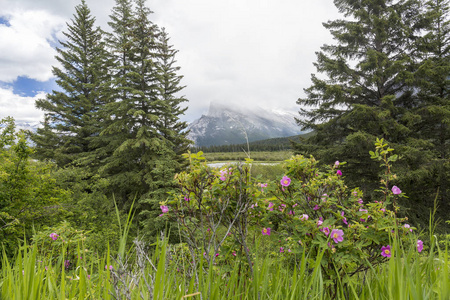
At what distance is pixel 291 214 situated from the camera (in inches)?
→ 66.8

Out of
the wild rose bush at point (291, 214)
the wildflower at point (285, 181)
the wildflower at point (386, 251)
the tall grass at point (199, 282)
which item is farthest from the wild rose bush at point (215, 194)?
the wildflower at point (386, 251)

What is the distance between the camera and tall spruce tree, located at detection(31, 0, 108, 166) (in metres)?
14.2

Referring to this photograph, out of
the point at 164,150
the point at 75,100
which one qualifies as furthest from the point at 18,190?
the point at 75,100

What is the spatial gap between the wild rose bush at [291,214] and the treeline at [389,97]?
697cm

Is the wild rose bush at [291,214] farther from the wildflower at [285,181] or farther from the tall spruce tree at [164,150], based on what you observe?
the tall spruce tree at [164,150]

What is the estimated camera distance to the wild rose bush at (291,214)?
1346 mm

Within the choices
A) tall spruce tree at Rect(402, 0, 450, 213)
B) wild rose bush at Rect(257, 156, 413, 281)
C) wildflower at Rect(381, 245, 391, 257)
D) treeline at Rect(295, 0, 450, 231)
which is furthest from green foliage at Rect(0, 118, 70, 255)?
tall spruce tree at Rect(402, 0, 450, 213)

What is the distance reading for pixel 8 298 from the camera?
34.5 inches

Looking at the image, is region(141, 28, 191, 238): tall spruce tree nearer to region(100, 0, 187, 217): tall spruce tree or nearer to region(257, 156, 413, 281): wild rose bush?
region(100, 0, 187, 217): tall spruce tree

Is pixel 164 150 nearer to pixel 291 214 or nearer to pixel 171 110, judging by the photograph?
pixel 171 110

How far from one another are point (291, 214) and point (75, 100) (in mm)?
18191

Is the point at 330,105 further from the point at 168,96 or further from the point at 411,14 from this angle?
the point at 168,96

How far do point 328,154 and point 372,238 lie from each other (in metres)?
8.40

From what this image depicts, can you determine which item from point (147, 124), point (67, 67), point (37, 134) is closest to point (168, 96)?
point (147, 124)
